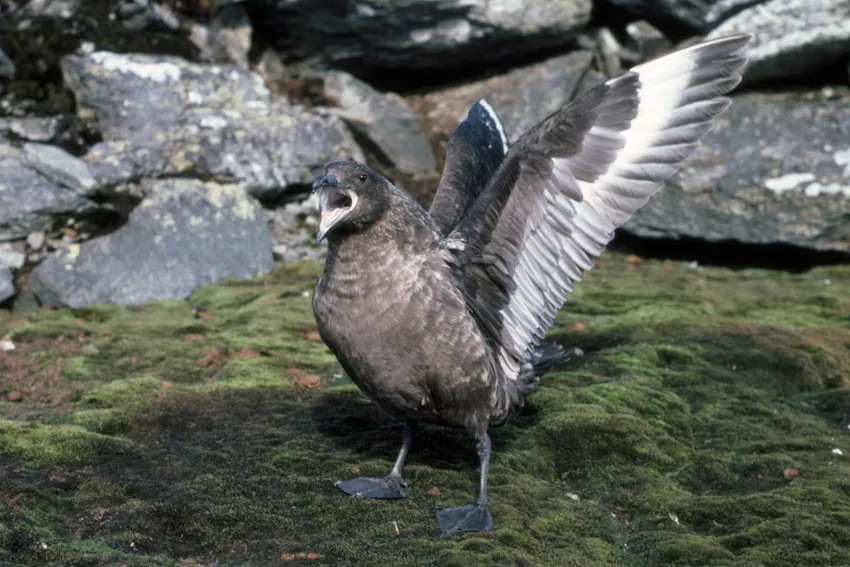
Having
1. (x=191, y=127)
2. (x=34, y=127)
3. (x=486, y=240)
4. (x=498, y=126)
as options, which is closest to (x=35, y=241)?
(x=34, y=127)

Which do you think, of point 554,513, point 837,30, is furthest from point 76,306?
point 837,30

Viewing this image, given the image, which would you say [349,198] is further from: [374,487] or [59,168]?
[59,168]

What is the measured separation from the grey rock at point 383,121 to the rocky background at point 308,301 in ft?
0.12

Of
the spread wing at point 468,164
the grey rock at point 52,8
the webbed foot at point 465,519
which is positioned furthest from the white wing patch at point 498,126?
the grey rock at point 52,8

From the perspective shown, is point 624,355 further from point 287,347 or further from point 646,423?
point 287,347

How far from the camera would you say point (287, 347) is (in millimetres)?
7344

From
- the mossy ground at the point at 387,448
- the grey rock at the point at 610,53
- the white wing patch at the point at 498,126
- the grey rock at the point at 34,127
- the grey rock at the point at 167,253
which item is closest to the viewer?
the mossy ground at the point at 387,448

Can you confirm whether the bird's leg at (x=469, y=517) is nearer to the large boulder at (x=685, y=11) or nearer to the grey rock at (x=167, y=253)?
the grey rock at (x=167, y=253)

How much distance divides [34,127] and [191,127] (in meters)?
1.54

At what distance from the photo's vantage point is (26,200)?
9.00m

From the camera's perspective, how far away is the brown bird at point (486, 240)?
4.68 m

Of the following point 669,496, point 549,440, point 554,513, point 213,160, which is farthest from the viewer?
point 213,160

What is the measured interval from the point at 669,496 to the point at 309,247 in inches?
227

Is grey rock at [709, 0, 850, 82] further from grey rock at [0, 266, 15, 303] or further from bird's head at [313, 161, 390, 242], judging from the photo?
grey rock at [0, 266, 15, 303]
